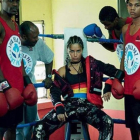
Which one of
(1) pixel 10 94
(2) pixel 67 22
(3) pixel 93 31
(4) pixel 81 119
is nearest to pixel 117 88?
(4) pixel 81 119

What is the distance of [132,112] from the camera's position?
2154 millimetres

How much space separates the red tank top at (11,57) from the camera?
2.01m

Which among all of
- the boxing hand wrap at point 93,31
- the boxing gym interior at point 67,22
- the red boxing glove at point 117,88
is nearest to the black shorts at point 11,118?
the red boxing glove at point 117,88

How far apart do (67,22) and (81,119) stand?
1.83 m

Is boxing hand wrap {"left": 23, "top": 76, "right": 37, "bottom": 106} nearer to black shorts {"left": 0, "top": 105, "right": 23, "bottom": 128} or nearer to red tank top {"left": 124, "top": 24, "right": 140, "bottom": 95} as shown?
black shorts {"left": 0, "top": 105, "right": 23, "bottom": 128}

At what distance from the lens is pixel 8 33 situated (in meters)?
2.01

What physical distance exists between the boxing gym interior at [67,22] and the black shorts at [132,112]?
3.49ft

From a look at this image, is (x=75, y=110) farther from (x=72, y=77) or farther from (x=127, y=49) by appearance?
(x=127, y=49)

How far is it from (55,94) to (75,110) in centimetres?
19

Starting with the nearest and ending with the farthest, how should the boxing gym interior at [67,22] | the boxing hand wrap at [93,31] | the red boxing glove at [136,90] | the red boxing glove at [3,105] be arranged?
the red boxing glove at [3,105] → the red boxing glove at [136,90] → the boxing hand wrap at [93,31] → the boxing gym interior at [67,22]

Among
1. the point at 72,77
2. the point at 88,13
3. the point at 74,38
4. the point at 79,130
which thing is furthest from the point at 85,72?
the point at 88,13

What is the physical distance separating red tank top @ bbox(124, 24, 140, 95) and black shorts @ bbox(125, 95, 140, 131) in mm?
55

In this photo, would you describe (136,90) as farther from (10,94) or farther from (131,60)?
(10,94)

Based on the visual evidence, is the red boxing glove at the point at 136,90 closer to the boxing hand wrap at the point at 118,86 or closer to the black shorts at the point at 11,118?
the boxing hand wrap at the point at 118,86
